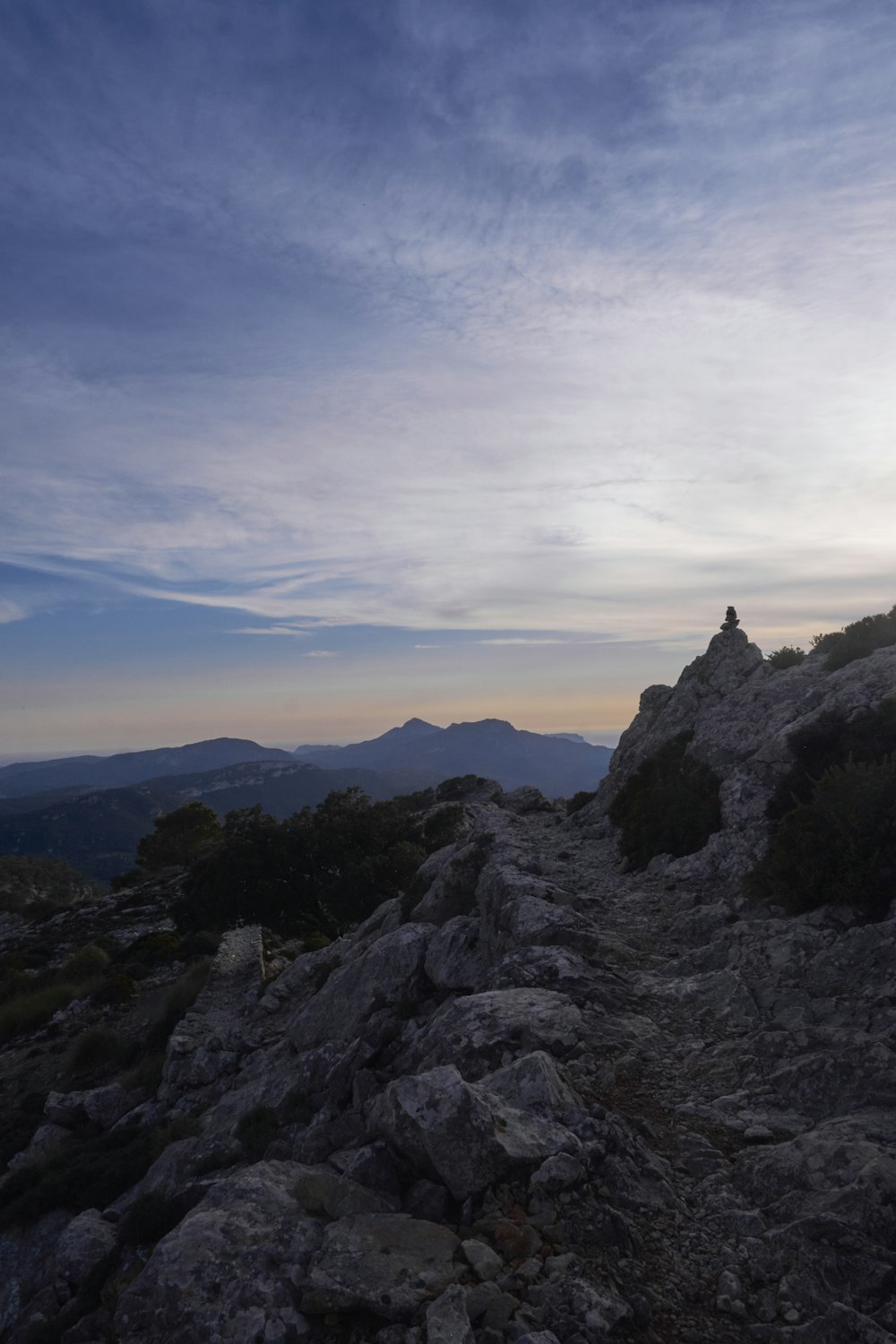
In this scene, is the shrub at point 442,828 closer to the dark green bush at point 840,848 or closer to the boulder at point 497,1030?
the dark green bush at point 840,848

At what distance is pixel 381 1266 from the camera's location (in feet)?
23.4

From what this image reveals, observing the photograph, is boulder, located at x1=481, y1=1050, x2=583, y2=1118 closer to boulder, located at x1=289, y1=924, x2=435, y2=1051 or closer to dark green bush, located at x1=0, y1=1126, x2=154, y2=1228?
boulder, located at x1=289, y1=924, x2=435, y2=1051

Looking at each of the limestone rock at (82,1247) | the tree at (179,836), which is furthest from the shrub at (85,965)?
the tree at (179,836)

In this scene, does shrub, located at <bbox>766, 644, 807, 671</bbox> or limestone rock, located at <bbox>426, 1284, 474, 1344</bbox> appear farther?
shrub, located at <bbox>766, 644, 807, 671</bbox>

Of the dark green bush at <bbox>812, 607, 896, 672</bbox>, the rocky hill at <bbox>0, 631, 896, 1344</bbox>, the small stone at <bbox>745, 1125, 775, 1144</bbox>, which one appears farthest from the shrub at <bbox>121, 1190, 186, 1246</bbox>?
the dark green bush at <bbox>812, 607, 896, 672</bbox>

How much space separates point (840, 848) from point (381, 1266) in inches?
452

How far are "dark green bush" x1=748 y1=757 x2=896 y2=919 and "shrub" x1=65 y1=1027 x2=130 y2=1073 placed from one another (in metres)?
28.0

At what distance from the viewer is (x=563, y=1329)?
6.30 metres

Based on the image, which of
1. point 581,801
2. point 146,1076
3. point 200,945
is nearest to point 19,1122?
point 146,1076

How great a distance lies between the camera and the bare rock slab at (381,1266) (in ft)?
22.1

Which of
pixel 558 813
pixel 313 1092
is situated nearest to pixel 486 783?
pixel 558 813

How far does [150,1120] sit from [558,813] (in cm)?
3003

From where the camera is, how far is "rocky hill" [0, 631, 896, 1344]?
270 inches

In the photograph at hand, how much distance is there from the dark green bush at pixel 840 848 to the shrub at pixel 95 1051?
2803 centimetres
